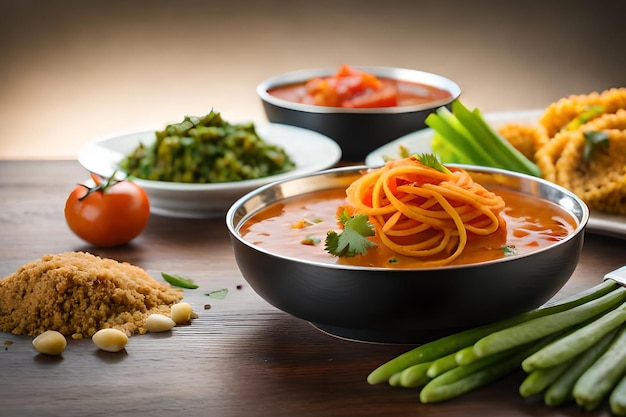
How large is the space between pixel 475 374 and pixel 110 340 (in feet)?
2.59

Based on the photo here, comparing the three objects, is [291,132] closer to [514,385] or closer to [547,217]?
[547,217]

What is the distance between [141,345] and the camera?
2.12 meters

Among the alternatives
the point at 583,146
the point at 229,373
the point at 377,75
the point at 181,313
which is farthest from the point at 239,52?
the point at 229,373

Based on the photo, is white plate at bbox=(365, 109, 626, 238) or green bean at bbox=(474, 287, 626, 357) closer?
green bean at bbox=(474, 287, 626, 357)

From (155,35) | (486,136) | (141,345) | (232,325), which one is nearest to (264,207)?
(232,325)

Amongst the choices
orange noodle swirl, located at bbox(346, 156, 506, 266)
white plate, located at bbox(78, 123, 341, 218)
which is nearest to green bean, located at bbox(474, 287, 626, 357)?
orange noodle swirl, located at bbox(346, 156, 506, 266)

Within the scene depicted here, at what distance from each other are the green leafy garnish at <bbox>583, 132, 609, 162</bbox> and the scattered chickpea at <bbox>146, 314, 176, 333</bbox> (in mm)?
1465

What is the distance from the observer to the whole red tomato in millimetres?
2727

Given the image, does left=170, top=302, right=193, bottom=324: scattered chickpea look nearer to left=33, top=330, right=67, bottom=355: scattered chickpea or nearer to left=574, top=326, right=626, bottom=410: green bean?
left=33, top=330, right=67, bottom=355: scattered chickpea

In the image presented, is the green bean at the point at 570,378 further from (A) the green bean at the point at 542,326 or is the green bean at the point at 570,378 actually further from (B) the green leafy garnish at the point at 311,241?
(B) the green leafy garnish at the point at 311,241

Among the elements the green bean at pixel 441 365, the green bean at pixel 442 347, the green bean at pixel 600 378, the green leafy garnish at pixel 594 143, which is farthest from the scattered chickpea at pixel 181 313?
the green leafy garnish at pixel 594 143

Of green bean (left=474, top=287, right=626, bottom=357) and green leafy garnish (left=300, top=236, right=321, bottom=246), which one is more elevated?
green leafy garnish (left=300, top=236, right=321, bottom=246)

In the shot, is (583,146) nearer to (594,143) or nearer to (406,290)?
(594,143)

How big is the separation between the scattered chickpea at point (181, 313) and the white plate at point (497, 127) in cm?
74
